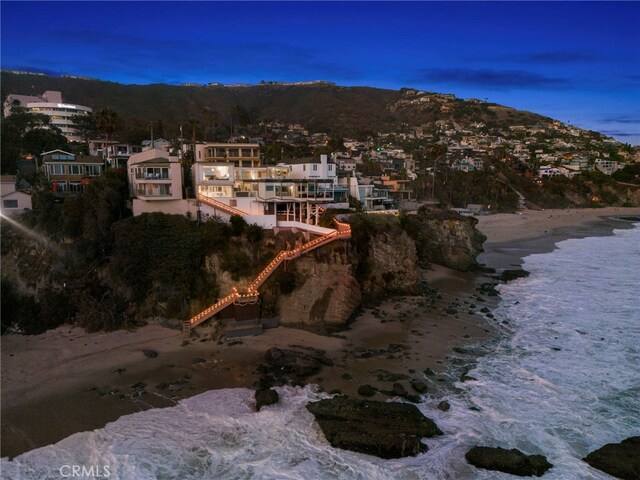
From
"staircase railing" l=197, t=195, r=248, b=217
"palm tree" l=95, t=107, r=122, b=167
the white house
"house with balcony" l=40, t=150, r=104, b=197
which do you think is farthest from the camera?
"palm tree" l=95, t=107, r=122, b=167

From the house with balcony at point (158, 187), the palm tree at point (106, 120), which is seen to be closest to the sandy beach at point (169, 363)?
the house with balcony at point (158, 187)

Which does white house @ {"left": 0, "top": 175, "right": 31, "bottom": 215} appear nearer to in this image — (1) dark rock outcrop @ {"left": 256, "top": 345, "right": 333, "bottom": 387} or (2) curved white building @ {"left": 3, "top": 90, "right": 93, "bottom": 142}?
(1) dark rock outcrop @ {"left": 256, "top": 345, "right": 333, "bottom": 387}

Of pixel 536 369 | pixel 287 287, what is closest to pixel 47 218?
pixel 287 287

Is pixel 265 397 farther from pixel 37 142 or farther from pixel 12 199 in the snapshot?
pixel 37 142

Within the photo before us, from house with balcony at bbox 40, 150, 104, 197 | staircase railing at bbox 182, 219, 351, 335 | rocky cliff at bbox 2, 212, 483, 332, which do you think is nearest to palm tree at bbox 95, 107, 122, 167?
house with balcony at bbox 40, 150, 104, 197

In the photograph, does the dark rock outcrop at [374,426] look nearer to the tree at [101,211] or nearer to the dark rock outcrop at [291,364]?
the dark rock outcrop at [291,364]

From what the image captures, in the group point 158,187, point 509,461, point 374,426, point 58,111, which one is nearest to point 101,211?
point 158,187
